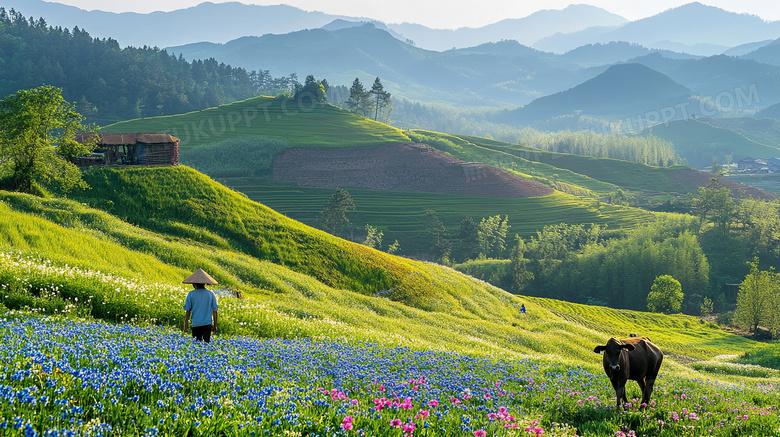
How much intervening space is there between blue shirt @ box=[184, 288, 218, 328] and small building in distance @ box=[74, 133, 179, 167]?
4763 centimetres

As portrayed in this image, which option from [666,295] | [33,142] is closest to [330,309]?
[33,142]

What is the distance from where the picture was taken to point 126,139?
5497 centimetres

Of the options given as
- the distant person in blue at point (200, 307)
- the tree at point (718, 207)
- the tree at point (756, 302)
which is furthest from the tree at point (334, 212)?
the tree at point (718, 207)

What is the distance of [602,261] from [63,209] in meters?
117

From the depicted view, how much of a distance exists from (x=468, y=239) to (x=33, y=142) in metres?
108

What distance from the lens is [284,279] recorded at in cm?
4097

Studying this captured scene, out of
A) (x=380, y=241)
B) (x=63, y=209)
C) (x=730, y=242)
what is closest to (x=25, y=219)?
(x=63, y=209)

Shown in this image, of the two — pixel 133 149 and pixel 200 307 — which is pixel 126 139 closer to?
pixel 133 149

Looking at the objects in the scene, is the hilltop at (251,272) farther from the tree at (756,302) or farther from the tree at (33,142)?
the tree at (756,302)

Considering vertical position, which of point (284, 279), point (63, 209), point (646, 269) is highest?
point (63, 209)

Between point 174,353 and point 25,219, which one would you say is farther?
point 25,219

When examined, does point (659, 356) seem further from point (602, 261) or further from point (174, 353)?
point (602, 261)

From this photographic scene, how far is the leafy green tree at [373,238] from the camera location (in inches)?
4724

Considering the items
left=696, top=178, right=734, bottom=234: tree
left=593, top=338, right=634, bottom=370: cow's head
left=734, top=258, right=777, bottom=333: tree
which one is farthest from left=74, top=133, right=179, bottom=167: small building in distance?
left=696, top=178, right=734, bottom=234: tree
